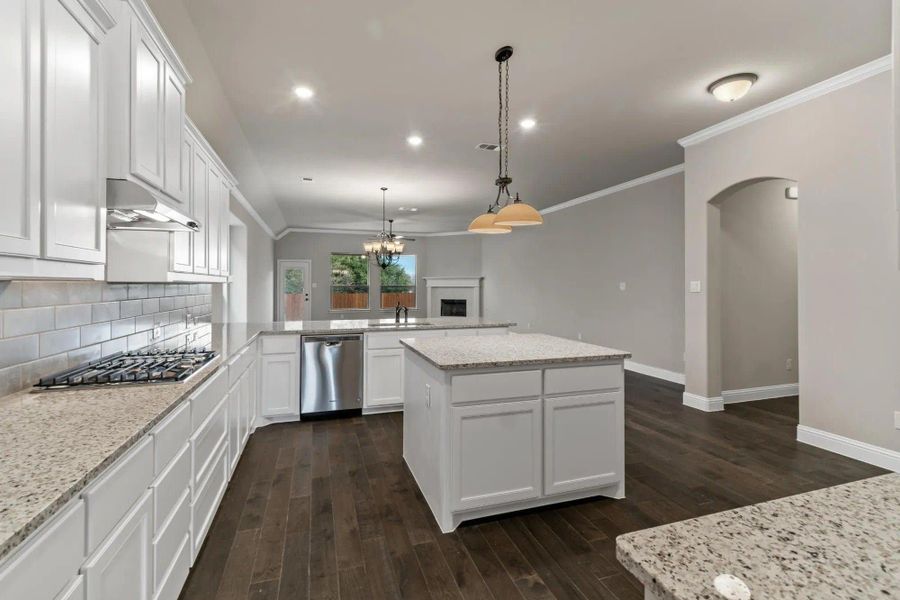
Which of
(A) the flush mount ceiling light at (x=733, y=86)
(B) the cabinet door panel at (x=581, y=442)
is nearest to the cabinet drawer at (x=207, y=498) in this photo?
(B) the cabinet door panel at (x=581, y=442)

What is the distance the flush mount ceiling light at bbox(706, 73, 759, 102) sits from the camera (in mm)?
3098

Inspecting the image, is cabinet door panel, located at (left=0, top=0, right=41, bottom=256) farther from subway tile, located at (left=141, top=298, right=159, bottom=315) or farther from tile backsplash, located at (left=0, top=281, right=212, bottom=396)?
subway tile, located at (left=141, top=298, right=159, bottom=315)

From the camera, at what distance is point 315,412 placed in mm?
4059

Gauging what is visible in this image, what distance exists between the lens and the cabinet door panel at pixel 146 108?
5.56 feet

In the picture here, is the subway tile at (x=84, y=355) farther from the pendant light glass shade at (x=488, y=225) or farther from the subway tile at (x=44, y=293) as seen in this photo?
the pendant light glass shade at (x=488, y=225)

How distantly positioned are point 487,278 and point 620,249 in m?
4.53

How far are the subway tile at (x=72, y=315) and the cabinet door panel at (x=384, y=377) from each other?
2390 millimetres

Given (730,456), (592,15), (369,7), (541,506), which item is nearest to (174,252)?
(369,7)

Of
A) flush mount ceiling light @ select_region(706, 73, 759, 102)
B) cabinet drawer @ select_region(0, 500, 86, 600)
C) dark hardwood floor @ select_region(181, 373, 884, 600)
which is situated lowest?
dark hardwood floor @ select_region(181, 373, 884, 600)

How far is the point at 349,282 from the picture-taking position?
10.4 meters

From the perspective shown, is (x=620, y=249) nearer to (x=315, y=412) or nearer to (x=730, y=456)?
(x=730, y=456)

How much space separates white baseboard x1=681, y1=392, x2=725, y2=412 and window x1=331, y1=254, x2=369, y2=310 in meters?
7.74

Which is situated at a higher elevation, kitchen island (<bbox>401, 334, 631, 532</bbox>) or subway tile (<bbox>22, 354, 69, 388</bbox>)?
subway tile (<bbox>22, 354, 69, 388</bbox>)

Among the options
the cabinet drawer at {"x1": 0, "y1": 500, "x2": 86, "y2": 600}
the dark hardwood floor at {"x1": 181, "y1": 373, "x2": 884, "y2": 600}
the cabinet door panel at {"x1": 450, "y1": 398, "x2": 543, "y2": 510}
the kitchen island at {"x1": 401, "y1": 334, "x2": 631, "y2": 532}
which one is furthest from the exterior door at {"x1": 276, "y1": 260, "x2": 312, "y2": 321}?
the cabinet drawer at {"x1": 0, "y1": 500, "x2": 86, "y2": 600}
